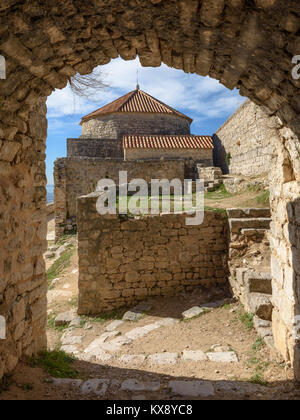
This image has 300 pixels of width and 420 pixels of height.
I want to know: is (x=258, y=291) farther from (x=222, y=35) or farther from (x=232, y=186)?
(x=232, y=186)

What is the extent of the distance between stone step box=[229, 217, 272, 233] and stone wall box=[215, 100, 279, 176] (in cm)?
429

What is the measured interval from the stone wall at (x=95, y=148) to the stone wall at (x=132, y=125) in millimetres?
2128

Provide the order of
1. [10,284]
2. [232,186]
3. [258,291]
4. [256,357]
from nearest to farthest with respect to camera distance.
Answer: [10,284] < [256,357] < [258,291] < [232,186]

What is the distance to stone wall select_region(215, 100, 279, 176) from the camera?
39.0 ft

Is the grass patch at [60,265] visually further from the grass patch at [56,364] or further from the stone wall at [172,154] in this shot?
the stone wall at [172,154]

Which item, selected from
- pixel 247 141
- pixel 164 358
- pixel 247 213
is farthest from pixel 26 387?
pixel 247 141

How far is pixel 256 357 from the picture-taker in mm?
4020

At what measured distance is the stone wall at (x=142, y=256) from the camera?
650 centimetres

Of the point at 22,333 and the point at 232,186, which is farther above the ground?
the point at 232,186

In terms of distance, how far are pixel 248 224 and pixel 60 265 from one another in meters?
6.84

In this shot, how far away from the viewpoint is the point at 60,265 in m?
10.4

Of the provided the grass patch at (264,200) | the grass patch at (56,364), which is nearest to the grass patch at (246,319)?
the grass patch at (56,364)
